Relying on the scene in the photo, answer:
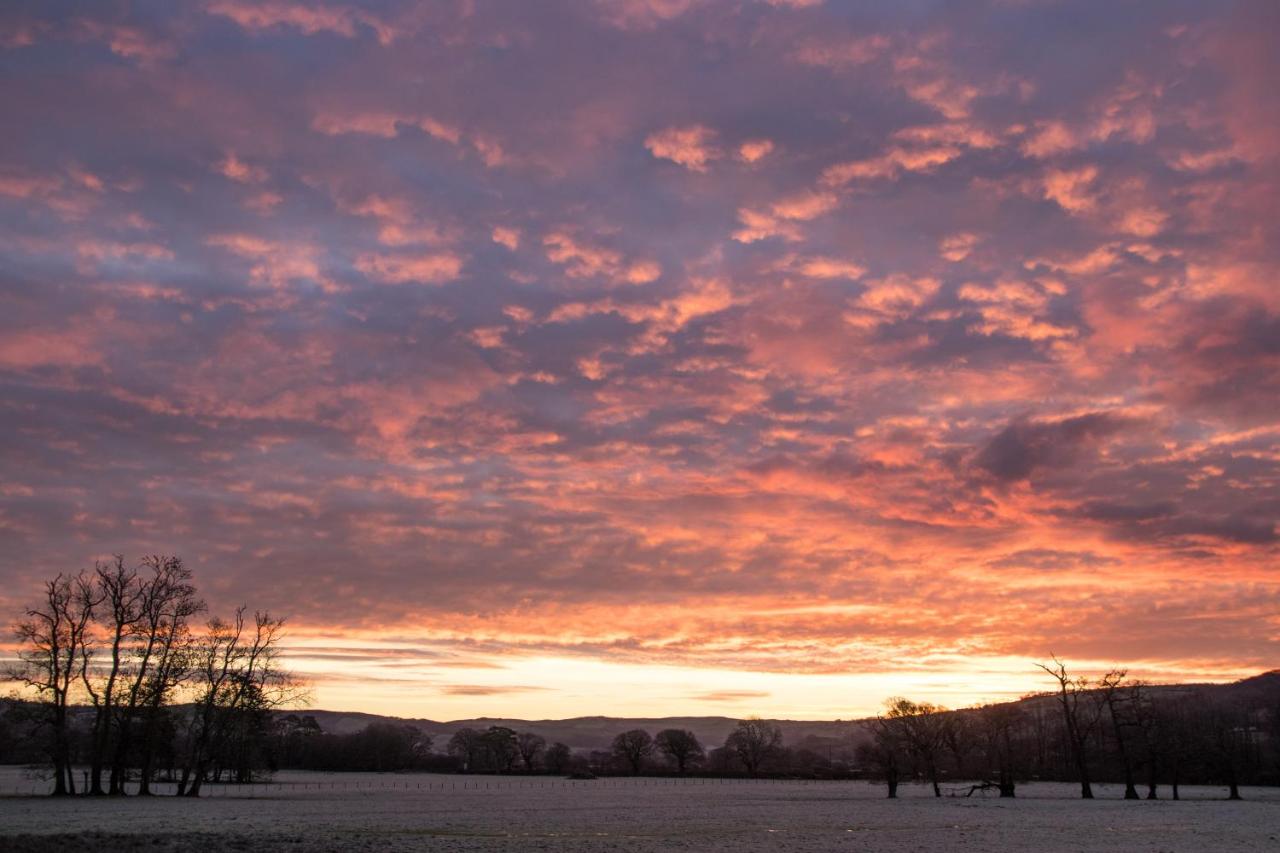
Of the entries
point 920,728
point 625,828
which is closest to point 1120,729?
point 920,728

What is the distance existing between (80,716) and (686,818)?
56.6m

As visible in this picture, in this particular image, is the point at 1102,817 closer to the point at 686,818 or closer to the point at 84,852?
the point at 686,818

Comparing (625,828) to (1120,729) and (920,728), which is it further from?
(920,728)

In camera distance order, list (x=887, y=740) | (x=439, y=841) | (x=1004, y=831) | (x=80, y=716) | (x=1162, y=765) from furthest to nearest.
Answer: (x=887, y=740) < (x=1162, y=765) < (x=80, y=716) < (x=1004, y=831) < (x=439, y=841)

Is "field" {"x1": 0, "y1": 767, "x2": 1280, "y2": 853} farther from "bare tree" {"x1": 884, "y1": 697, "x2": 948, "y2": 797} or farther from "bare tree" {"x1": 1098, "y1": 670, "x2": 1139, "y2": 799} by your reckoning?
"bare tree" {"x1": 884, "y1": 697, "x2": 948, "y2": 797}

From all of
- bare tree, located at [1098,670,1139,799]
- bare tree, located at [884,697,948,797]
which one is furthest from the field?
bare tree, located at [884,697,948,797]

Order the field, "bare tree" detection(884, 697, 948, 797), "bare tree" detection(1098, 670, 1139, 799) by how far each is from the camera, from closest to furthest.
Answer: the field → "bare tree" detection(1098, 670, 1139, 799) → "bare tree" detection(884, 697, 948, 797)

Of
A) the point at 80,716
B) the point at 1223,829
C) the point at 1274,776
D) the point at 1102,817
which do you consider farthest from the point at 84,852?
the point at 1274,776

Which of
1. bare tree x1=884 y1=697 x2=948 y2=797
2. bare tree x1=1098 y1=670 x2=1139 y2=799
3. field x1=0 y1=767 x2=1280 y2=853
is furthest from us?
bare tree x1=884 y1=697 x2=948 y2=797

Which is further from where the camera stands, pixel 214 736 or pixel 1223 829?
pixel 214 736

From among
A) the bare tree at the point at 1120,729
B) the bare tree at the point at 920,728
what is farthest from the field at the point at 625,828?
the bare tree at the point at 920,728

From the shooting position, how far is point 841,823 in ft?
181

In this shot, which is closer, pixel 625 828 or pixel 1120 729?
pixel 625 828

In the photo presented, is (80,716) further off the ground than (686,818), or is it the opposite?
(80,716)
